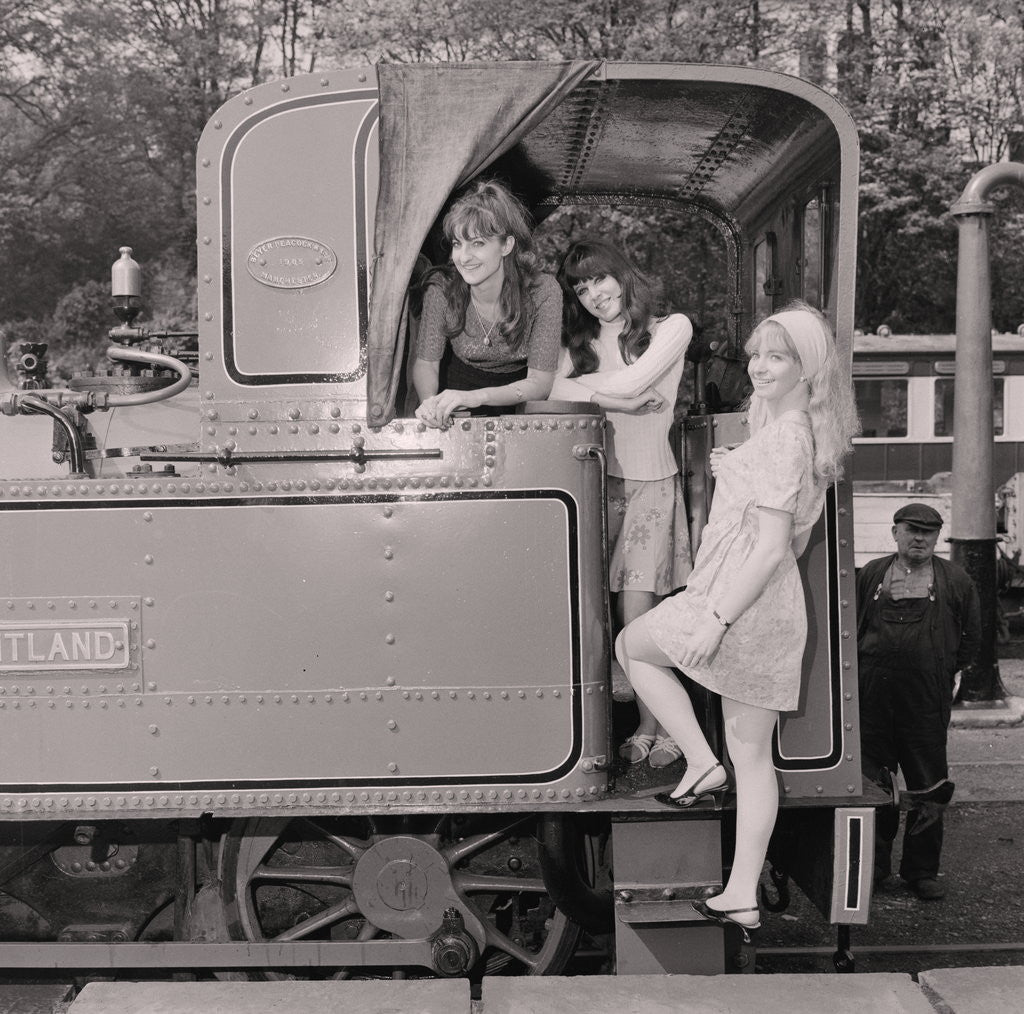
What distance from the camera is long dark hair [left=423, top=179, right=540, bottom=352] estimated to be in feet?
10.5

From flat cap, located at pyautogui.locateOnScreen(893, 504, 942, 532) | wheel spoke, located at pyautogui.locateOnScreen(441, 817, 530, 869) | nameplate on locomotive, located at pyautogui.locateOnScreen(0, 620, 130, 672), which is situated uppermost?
flat cap, located at pyautogui.locateOnScreen(893, 504, 942, 532)

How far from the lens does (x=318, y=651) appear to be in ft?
10.3

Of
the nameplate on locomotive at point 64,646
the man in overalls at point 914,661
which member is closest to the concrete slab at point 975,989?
the nameplate on locomotive at point 64,646

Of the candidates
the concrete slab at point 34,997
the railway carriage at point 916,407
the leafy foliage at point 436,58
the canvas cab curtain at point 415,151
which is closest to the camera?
the canvas cab curtain at point 415,151

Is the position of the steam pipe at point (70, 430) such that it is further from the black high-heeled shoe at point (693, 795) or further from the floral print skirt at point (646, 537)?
the black high-heeled shoe at point (693, 795)

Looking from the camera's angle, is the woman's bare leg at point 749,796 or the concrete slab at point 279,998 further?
the woman's bare leg at point 749,796

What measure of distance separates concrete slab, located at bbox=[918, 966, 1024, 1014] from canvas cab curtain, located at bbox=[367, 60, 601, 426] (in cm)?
191

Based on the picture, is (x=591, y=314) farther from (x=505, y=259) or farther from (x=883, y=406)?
(x=883, y=406)

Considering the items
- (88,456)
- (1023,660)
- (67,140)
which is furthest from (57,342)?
(88,456)

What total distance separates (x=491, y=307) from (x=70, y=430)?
1217mm

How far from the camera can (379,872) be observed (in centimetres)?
344

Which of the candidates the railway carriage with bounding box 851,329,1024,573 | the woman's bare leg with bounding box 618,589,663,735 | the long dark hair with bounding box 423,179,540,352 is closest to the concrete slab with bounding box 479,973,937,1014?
the woman's bare leg with bounding box 618,589,663,735

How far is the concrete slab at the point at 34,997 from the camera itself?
376 cm

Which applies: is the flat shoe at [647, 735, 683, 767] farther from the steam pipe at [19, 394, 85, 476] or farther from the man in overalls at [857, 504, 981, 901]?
the man in overalls at [857, 504, 981, 901]
